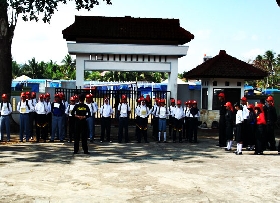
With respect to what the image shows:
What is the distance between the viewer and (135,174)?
29.0ft

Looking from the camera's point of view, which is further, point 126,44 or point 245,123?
point 126,44

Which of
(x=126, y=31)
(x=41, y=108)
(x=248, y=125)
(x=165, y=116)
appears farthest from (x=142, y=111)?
(x=126, y=31)

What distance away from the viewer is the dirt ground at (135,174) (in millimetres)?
6996

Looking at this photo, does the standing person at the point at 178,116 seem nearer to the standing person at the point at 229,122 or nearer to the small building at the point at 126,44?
the standing person at the point at 229,122

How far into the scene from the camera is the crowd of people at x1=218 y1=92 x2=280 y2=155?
41.0 feet

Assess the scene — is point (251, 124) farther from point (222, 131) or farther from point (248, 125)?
point (222, 131)

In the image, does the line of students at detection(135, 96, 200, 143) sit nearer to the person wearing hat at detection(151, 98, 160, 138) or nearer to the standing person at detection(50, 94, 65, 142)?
the person wearing hat at detection(151, 98, 160, 138)

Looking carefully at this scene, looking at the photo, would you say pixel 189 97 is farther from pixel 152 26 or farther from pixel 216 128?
pixel 152 26

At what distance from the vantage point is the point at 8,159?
10477 mm

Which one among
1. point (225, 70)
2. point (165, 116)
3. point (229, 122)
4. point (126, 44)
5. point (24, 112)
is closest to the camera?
point (229, 122)

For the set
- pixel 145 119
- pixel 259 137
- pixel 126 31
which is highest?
pixel 126 31

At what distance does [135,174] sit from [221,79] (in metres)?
13.2

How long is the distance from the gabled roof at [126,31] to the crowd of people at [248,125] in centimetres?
661

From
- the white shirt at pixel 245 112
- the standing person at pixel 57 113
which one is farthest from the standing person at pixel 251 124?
the standing person at pixel 57 113
